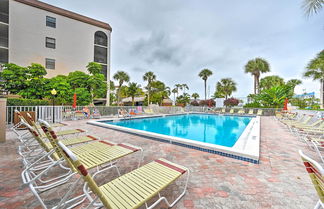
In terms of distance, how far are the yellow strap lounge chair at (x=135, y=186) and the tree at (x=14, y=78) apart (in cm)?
1618

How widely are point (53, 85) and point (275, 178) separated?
57.0ft

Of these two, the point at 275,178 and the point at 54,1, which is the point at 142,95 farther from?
the point at 275,178

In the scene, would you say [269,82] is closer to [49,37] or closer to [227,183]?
[227,183]

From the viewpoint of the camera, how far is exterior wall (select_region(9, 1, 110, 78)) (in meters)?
17.7

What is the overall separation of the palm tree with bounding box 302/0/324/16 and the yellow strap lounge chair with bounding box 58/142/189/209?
394 inches

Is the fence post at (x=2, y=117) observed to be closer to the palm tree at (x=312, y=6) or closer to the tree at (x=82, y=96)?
the tree at (x=82, y=96)

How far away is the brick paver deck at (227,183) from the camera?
2.01m

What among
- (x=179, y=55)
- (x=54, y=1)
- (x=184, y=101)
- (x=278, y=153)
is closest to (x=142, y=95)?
(x=184, y=101)

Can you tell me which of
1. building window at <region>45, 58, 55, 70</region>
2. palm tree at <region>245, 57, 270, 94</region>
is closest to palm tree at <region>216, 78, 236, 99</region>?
palm tree at <region>245, 57, 270, 94</region>

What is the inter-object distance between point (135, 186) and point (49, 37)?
1036 inches

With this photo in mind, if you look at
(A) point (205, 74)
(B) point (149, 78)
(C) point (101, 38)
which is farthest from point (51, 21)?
(A) point (205, 74)

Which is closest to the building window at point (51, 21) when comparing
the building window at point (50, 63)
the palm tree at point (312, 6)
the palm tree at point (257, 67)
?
the building window at point (50, 63)

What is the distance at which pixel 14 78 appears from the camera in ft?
40.7

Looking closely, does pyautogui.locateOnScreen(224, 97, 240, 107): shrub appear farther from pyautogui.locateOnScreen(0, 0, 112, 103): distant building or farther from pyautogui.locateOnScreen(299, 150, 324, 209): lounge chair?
pyautogui.locateOnScreen(299, 150, 324, 209): lounge chair
